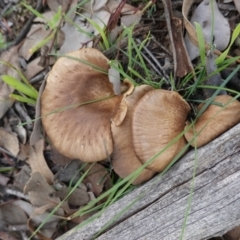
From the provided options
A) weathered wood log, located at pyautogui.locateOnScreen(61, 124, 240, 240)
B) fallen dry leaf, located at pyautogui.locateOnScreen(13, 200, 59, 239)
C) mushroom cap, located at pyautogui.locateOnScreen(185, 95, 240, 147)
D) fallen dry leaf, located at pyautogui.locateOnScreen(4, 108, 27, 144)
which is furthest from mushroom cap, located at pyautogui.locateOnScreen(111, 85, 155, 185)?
fallen dry leaf, located at pyautogui.locateOnScreen(4, 108, 27, 144)

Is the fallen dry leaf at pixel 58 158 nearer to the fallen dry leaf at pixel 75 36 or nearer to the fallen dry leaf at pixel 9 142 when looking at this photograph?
the fallen dry leaf at pixel 9 142

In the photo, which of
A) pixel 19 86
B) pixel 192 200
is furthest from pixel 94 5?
pixel 192 200

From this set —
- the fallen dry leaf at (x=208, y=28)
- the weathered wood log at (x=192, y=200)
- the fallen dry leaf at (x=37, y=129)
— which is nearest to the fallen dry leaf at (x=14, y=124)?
the fallen dry leaf at (x=37, y=129)

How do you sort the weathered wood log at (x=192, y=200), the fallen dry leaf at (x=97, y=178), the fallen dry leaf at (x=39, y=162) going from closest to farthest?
the weathered wood log at (x=192, y=200), the fallen dry leaf at (x=97, y=178), the fallen dry leaf at (x=39, y=162)

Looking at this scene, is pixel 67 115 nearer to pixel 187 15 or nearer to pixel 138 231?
pixel 138 231

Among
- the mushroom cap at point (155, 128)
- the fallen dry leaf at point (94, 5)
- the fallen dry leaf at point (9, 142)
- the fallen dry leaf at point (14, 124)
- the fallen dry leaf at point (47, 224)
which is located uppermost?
Answer: the fallen dry leaf at point (94, 5)

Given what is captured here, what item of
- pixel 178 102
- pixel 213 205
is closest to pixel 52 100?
pixel 178 102
